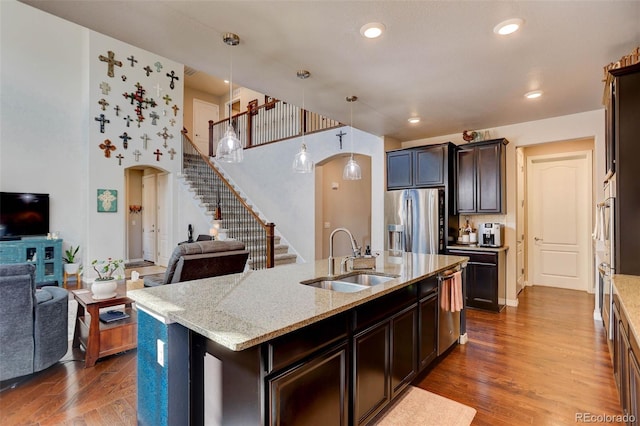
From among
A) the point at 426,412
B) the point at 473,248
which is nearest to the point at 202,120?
the point at 473,248

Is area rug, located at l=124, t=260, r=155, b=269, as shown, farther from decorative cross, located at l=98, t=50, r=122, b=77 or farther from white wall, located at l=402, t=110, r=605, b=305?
white wall, located at l=402, t=110, r=605, b=305

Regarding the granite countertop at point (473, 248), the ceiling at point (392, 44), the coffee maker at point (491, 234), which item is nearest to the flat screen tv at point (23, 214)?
the ceiling at point (392, 44)

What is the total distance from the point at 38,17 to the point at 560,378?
33.5ft

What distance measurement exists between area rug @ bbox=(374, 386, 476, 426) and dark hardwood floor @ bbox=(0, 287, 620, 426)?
85mm

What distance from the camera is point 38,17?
649 cm

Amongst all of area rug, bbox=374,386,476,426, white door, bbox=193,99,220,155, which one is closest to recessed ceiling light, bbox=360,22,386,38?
area rug, bbox=374,386,476,426

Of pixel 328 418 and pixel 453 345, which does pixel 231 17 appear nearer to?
pixel 328 418

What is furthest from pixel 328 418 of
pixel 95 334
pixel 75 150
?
pixel 75 150

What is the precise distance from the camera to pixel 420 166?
5320mm

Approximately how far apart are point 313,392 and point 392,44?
101 inches

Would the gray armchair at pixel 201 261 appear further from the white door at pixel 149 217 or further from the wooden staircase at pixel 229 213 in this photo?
the white door at pixel 149 217

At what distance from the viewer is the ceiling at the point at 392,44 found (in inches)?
84.1

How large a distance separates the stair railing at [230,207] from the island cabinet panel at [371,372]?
3.68 meters

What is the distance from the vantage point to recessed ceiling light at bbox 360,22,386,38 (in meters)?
2.32
